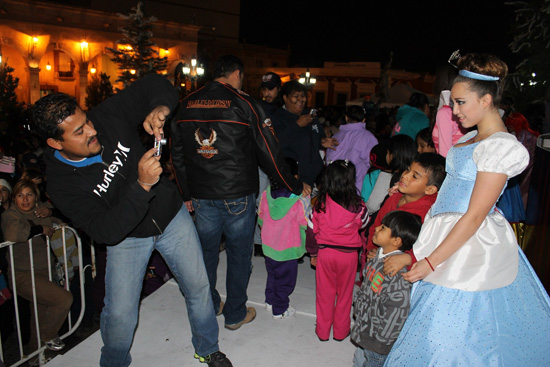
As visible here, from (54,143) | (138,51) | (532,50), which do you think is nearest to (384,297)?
(54,143)

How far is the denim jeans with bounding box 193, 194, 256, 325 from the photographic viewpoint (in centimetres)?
350

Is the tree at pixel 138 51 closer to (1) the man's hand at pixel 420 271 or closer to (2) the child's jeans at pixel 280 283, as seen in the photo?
(2) the child's jeans at pixel 280 283

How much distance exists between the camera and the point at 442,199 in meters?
2.50

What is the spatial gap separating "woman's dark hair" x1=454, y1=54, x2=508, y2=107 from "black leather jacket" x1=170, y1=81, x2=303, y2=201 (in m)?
1.62

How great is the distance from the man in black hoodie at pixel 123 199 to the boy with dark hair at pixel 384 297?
1095 mm

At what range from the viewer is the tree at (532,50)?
9.70 meters

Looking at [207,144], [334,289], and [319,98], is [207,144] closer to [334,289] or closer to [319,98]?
[334,289]

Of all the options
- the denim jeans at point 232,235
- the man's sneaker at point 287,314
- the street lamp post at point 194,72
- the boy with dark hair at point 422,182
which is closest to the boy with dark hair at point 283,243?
the man's sneaker at point 287,314

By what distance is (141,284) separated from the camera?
112 inches

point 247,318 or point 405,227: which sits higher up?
point 405,227

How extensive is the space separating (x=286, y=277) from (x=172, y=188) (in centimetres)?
158

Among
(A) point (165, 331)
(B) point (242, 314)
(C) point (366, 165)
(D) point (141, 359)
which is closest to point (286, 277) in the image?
(B) point (242, 314)

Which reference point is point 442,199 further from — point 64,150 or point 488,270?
point 64,150

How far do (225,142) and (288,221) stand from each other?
102cm
